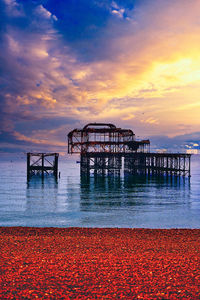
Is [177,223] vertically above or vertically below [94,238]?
below

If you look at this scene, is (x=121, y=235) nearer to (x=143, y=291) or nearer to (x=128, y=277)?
(x=128, y=277)

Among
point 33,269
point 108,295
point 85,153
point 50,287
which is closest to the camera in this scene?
point 108,295

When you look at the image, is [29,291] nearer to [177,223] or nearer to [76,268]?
[76,268]

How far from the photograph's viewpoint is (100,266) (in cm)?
912

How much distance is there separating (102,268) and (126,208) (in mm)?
21312

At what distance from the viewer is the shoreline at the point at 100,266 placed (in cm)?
717

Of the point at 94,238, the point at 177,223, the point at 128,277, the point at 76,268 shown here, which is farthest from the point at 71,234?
the point at 177,223

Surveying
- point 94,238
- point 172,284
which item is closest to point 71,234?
point 94,238

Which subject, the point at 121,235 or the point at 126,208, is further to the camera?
the point at 126,208

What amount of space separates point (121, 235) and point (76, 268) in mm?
5938

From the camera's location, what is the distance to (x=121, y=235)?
14.5 m

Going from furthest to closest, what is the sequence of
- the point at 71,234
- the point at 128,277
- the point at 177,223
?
1. the point at 177,223
2. the point at 71,234
3. the point at 128,277

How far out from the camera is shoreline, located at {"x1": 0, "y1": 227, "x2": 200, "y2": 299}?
23.5ft

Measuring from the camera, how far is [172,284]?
762 cm
